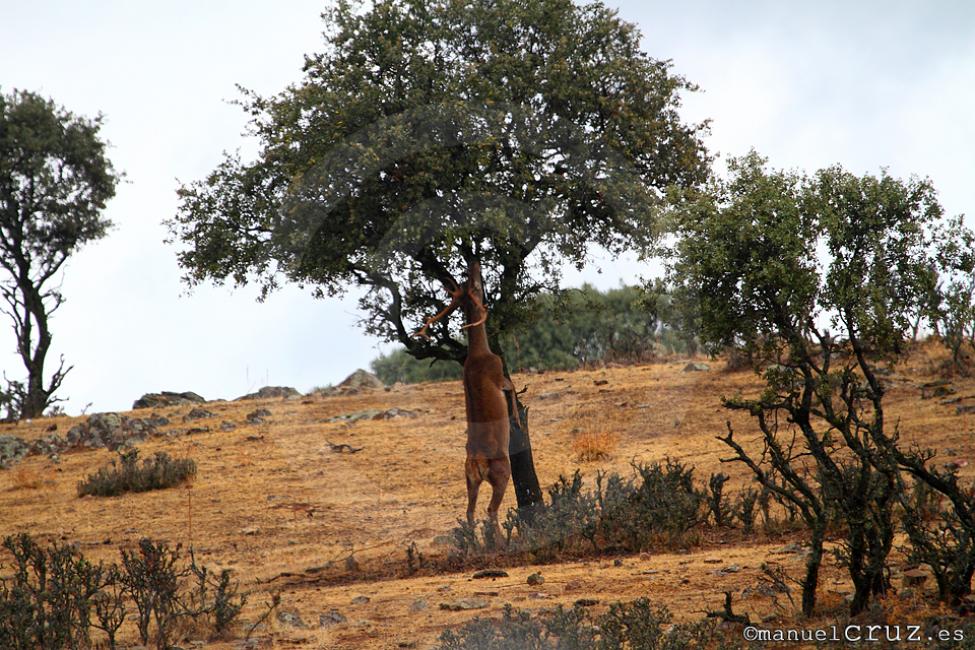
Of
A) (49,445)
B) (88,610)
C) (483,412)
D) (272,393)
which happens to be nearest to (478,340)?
(483,412)

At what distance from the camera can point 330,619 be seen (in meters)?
9.81

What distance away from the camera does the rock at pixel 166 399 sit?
33.9 metres

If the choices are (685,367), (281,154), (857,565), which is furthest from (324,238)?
(685,367)

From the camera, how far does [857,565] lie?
8.20 metres

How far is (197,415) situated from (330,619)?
1941 centimetres

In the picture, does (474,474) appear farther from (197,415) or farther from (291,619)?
(197,415)

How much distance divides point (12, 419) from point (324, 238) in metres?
20.2

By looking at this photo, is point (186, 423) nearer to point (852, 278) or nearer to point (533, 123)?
point (533, 123)

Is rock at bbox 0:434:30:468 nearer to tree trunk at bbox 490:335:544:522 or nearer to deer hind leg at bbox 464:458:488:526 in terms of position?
tree trunk at bbox 490:335:544:522

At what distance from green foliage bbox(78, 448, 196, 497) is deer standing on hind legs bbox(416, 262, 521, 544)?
332 inches

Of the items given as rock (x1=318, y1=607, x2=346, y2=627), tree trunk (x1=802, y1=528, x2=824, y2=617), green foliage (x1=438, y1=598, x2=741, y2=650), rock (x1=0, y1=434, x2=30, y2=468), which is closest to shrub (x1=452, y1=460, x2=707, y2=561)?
rock (x1=318, y1=607, x2=346, y2=627)

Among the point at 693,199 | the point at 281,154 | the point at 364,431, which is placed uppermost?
the point at 281,154

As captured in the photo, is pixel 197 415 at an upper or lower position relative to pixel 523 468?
upper

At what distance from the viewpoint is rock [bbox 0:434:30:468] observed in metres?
23.1
